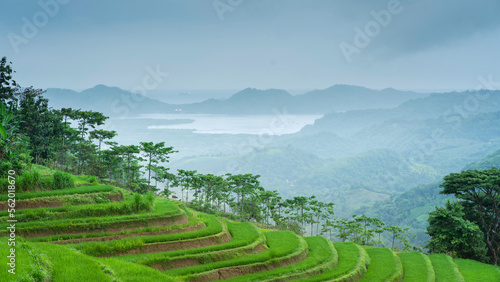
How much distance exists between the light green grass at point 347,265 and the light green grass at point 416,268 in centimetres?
248

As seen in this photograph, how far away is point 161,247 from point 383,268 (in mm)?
13307

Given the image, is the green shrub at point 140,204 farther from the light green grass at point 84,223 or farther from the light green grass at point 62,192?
the light green grass at point 62,192

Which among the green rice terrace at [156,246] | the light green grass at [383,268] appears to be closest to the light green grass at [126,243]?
the green rice terrace at [156,246]

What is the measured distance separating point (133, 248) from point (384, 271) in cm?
1410

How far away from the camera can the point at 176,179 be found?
173ft

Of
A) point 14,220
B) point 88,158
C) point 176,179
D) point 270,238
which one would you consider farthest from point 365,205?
point 14,220

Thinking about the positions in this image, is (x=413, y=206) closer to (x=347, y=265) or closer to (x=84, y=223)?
(x=347, y=265)

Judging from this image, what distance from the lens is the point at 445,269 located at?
2248cm

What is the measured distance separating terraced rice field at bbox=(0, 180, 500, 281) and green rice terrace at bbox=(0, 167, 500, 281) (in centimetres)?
4

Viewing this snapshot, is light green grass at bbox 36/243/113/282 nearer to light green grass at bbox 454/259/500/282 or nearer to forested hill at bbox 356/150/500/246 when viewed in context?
light green grass at bbox 454/259/500/282

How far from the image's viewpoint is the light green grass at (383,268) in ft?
60.6

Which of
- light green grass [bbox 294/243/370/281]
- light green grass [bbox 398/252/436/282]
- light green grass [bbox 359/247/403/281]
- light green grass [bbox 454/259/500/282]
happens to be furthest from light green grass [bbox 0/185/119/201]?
light green grass [bbox 454/259/500/282]

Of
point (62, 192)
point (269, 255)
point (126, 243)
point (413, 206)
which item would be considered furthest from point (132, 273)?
point (413, 206)

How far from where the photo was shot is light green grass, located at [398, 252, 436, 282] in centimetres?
1967
